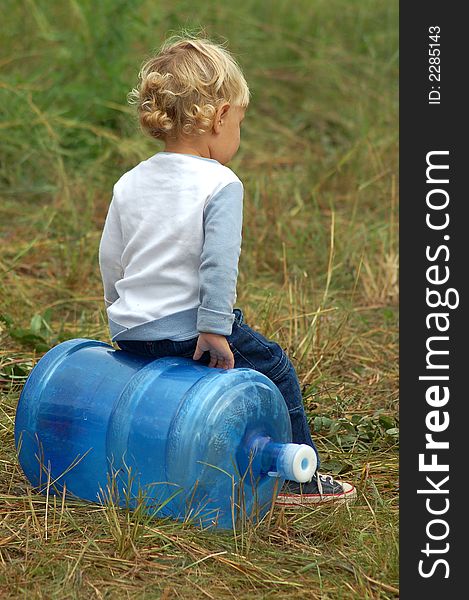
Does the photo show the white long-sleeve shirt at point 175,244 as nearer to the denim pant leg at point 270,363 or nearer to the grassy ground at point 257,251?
the denim pant leg at point 270,363

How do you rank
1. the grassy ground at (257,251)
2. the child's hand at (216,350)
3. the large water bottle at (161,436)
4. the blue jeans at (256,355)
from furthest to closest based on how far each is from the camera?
the blue jeans at (256,355) → the child's hand at (216,350) → the large water bottle at (161,436) → the grassy ground at (257,251)

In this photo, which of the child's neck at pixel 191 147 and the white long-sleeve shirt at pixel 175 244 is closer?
the white long-sleeve shirt at pixel 175 244

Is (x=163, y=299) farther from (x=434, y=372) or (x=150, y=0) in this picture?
(x=150, y=0)

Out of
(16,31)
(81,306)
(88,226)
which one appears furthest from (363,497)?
(16,31)

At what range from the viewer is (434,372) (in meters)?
2.95

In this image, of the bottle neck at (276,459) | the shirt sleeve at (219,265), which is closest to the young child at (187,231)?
the shirt sleeve at (219,265)

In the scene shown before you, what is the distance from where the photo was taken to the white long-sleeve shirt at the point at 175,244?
2.87 meters

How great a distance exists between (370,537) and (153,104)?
4.01 feet

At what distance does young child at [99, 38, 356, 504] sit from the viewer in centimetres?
287

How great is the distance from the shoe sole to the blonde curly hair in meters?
0.99

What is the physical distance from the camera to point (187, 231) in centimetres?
290

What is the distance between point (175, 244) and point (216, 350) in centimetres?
29

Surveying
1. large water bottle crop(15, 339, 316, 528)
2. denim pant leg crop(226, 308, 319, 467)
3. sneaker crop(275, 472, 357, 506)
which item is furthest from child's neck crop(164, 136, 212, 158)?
sneaker crop(275, 472, 357, 506)

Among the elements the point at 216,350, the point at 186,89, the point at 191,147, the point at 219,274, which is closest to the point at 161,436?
the point at 216,350
